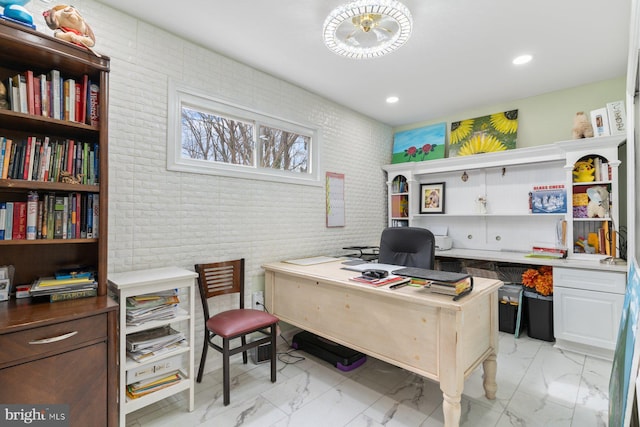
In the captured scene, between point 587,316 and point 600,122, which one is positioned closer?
point 587,316

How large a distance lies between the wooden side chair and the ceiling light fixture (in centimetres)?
190

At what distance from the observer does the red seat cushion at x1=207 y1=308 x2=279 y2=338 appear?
2080mm

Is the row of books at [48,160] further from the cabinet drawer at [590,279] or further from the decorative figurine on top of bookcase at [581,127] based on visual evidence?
the decorative figurine on top of bookcase at [581,127]

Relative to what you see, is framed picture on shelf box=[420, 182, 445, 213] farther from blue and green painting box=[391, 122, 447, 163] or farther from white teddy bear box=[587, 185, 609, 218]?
white teddy bear box=[587, 185, 609, 218]

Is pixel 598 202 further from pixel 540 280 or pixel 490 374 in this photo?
pixel 490 374

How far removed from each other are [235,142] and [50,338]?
198 cm

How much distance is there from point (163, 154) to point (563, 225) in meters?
3.97

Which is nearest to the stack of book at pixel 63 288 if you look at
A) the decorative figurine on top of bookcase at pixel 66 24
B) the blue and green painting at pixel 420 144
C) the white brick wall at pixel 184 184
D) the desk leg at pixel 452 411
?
the white brick wall at pixel 184 184

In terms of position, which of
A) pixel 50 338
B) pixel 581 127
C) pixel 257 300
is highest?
pixel 581 127

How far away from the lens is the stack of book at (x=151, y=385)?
1820mm

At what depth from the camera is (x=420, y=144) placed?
4.37m

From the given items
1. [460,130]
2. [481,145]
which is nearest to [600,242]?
[481,145]

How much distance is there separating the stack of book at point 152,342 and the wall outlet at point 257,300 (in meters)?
0.85

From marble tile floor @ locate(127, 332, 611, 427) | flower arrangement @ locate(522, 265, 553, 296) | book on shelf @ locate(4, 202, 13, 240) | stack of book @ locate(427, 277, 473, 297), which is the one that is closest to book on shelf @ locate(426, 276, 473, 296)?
stack of book @ locate(427, 277, 473, 297)
